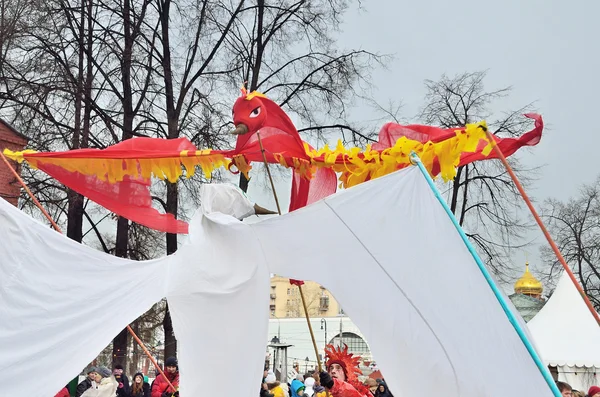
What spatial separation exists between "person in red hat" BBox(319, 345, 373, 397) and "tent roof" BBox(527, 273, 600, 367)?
6.95m

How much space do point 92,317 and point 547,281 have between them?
24275 millimetres

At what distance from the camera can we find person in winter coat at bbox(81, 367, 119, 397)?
28.4ft

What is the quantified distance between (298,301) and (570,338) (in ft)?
179

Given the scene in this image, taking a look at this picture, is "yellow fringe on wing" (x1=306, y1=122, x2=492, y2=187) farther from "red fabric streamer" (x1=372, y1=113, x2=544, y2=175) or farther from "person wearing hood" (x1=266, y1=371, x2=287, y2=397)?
"person wearing hood" (x1=266, y1=371, x2=287, y2=397)

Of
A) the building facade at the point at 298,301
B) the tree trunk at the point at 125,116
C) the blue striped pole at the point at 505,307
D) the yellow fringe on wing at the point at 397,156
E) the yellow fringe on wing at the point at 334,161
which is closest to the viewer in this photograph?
the blue striped pole at the point at 505,307

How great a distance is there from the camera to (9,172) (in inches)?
747

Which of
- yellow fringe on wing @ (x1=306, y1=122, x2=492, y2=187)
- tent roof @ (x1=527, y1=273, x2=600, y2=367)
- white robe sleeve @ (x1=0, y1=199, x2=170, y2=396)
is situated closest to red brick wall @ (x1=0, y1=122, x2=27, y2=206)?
white robe sleeve @ (x1=0, y1=199, x2=170, y2=396)

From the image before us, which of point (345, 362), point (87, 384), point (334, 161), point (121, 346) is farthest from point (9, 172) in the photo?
point (334, 161)

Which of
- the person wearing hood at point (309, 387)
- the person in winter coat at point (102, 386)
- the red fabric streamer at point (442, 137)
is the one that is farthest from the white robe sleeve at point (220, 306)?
the person wearing hood at point (309, 387)

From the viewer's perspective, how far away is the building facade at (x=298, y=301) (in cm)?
6788

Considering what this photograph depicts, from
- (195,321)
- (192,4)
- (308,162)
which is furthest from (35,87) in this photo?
(195,321)

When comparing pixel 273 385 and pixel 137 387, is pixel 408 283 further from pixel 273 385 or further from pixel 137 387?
pixel 273 385

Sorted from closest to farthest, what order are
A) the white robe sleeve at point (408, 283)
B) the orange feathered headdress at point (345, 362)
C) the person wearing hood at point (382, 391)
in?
the white robe sleeve at point (408, 283) < the orange feathered headdress at point (345, 362) < the person wearing hood at point (382, 391)

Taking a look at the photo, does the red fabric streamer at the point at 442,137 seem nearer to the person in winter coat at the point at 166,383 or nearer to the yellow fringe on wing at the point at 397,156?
the yellow fringe on wing at the point at 397,156
